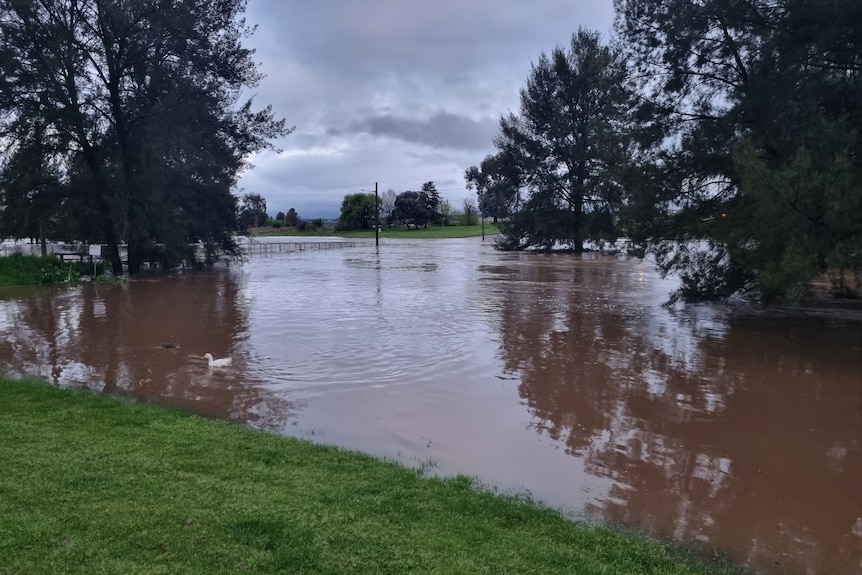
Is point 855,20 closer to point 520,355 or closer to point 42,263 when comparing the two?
point 520,355

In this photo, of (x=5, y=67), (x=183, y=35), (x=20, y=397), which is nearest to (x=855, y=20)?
(x=20, y=397)

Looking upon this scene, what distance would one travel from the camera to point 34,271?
23.5m

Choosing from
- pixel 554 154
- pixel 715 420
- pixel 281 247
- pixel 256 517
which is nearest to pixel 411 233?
pixel 281 247

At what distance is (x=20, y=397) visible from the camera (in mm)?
7074

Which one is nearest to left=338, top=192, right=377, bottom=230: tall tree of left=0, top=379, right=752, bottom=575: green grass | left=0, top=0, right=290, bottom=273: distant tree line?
left=0, top=0, right=290, bottom=273: distant tree line

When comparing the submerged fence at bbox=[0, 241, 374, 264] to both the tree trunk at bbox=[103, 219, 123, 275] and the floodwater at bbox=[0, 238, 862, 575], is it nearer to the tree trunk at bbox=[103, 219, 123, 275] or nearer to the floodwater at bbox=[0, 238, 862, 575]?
the tree trunk at bbox=[103, 219, 123, 275]

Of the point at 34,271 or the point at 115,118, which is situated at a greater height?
the point at 115,118

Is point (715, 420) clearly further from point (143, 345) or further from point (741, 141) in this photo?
point (143, 345)

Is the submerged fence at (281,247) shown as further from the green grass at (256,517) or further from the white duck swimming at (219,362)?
the green grass at (256,517)

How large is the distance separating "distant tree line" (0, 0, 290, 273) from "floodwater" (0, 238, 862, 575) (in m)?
7.18

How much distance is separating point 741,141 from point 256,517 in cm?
1107

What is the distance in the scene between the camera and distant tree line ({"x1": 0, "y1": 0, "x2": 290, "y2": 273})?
22.3 meters

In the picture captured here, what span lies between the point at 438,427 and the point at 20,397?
4900 mm

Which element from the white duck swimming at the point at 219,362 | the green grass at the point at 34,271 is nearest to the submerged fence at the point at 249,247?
the green grass at the point at 34,271
